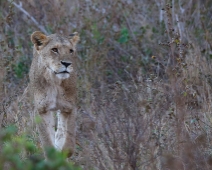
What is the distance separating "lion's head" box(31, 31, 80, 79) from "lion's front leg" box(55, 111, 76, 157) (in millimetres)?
456

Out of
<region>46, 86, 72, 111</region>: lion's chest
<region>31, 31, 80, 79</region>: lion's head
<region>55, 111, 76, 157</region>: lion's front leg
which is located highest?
<region>31, 31, 80, 79</region>: lion's head

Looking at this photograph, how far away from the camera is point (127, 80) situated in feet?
29.1

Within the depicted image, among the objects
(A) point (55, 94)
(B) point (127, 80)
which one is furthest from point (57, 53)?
(B) point (127, 80)

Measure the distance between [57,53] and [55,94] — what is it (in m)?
0.39

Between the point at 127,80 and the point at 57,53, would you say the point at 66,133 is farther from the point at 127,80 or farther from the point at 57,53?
the point at 127,80

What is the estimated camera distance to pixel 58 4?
974cm

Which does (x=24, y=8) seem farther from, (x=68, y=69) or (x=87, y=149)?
(x=87, y=149)

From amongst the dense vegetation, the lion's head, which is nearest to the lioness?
the lion's head

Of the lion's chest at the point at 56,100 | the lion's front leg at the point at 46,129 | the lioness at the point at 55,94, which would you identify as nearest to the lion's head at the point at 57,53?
the lioness at the point at 55,94

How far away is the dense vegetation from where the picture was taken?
5328mm

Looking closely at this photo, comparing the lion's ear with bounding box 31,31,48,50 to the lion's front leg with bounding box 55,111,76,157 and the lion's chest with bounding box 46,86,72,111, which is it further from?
the lion's front leg with bounding box 55,111,76,157

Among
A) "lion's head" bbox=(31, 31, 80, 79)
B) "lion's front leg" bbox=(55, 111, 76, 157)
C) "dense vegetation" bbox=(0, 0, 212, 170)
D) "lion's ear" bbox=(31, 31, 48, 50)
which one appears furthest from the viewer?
"lion's ear" bbox=(31, 31, 48, 50)

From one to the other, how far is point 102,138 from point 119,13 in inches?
185

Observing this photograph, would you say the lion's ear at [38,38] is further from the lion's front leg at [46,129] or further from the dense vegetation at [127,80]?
the lion's front leg at [46,129]
